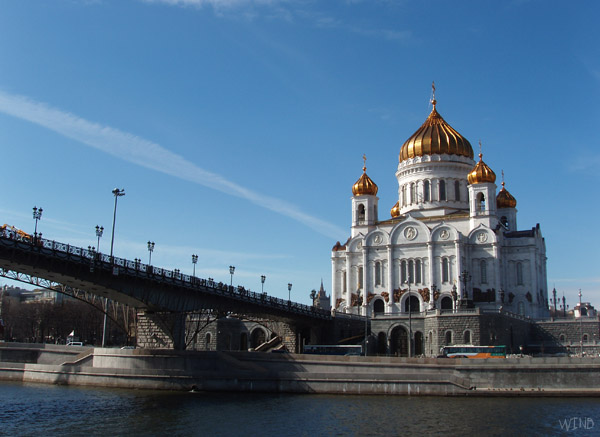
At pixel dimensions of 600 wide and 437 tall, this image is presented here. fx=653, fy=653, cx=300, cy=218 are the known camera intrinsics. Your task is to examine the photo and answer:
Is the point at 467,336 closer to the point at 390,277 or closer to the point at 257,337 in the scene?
the point at 390,277

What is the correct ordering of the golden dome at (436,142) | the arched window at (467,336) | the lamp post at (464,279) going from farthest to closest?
1. the golden dome at (436,142)
2. the lamp post at (464,279)
3. the arched window at (467,336)

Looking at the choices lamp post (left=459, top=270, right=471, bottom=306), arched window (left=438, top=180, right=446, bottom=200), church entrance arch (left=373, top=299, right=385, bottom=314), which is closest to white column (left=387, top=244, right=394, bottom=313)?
church entrance arch (left=373, top=299, right=385, bottom=314)

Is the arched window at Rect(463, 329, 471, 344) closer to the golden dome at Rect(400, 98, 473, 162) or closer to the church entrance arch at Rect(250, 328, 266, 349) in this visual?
the church entrance arch at Rect(250, 328, 266, 349)

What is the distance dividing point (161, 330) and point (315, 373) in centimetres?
1369

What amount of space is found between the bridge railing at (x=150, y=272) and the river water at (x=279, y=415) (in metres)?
8.81

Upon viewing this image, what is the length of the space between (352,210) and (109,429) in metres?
57.6

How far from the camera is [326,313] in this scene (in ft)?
240

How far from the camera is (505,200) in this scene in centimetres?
8606

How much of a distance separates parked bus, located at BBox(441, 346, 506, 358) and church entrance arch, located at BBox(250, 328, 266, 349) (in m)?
30.4

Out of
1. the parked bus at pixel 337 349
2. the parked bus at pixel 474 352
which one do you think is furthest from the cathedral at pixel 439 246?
the parked bus at pixel 474 352

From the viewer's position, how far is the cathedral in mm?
73812

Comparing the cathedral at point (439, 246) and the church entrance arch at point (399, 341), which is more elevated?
the cathedral at point (439, 246)

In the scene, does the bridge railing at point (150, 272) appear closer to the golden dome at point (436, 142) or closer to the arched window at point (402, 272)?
the arched window at point (402, 272)

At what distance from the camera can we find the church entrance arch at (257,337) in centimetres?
8025
